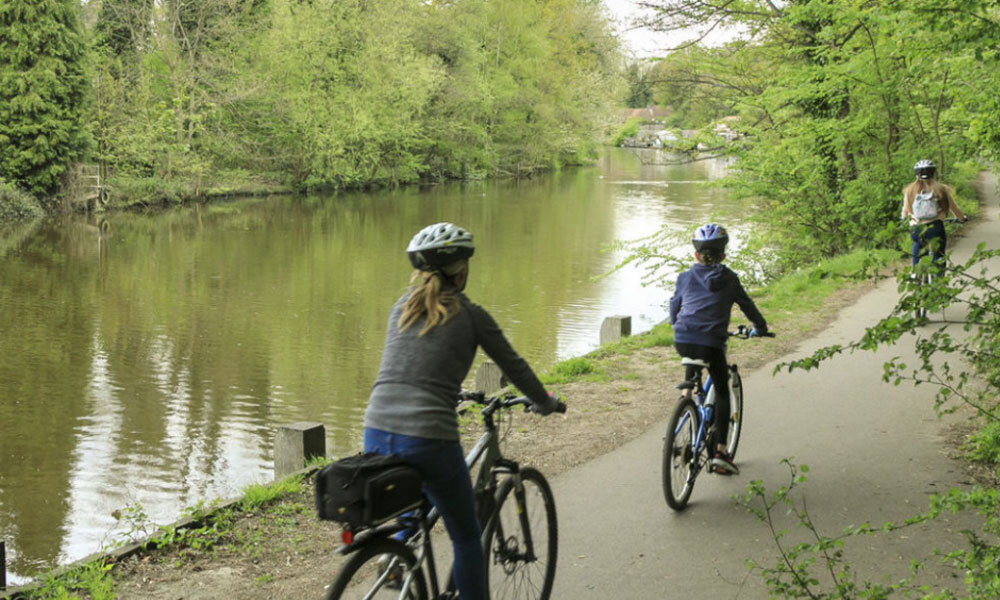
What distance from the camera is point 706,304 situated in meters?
5.94

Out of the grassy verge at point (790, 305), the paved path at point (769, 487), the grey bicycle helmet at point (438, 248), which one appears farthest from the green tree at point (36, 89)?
the grey bicycle helmet at point (438, 248)

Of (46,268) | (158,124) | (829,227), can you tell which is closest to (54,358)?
(46,268)

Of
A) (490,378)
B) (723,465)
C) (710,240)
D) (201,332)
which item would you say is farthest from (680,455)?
(201,332)

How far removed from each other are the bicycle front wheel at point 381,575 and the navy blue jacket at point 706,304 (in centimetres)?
299

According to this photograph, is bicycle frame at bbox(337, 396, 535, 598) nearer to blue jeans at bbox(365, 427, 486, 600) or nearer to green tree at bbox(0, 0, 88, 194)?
blue jeans at bbox(365, 427, 486, 600)

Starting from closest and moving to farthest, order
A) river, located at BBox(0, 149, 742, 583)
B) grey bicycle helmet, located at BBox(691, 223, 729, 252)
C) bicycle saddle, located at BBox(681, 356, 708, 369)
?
bicycle saddle, located at BBox(681, 356, 708, 369) → grey bicycle helmet, located at BBox(691, 223, 729, 252) → river, located at BBox(0, 149, 742, 583)

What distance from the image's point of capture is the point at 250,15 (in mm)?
45531

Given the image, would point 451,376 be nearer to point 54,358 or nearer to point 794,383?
point 794,383

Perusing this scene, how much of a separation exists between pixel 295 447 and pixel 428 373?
4.04 m

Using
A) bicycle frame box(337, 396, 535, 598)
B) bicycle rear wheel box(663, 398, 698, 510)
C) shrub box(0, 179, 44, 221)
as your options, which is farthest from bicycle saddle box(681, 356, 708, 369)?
shrub box(0, 179, 44, 221)

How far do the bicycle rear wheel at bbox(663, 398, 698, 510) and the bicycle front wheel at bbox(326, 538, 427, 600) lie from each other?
97.5 inches

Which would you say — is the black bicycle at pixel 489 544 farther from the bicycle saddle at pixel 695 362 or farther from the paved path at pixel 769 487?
the bicycle saddle at pixel 695 362

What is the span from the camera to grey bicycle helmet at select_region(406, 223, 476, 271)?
11.2ft

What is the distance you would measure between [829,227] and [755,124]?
2326 millimetres
